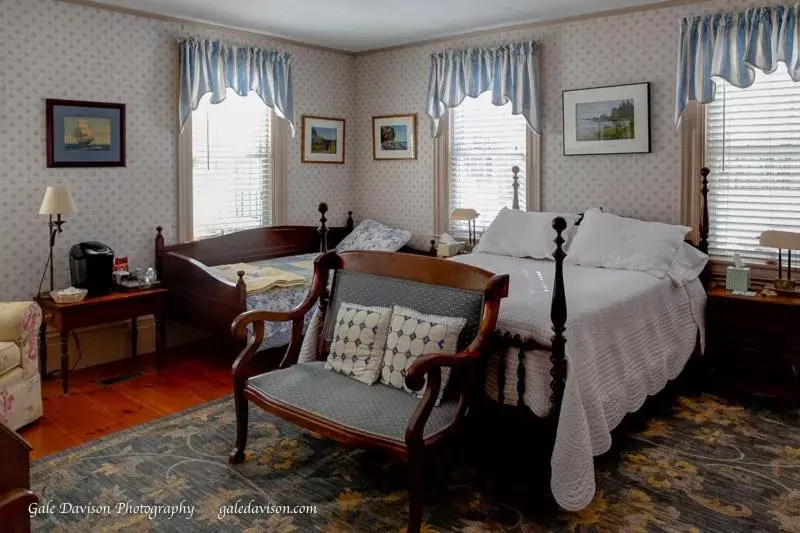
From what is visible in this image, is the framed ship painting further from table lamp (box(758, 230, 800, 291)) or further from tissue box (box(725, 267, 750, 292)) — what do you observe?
table lamp (box(758, 230, 800, 291))

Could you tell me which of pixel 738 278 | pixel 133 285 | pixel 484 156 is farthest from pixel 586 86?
pixel 133 285

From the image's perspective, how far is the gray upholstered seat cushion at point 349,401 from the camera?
2.72m

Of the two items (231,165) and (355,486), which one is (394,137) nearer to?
(231,165)

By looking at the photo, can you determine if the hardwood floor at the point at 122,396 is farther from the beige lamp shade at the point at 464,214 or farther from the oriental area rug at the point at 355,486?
the beige lamp shade at the point at 464,214

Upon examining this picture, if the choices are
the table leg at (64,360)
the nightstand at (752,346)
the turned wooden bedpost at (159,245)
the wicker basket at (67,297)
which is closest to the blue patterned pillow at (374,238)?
the turned wooden bedpost at (159,245)

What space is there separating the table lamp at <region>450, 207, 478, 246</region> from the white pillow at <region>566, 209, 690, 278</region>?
112cm

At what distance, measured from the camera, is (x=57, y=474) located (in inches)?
125

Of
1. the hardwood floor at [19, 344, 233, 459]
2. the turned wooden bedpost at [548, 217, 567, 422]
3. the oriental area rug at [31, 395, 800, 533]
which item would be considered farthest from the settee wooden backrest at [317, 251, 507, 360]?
the hardwood floor at [19, 344, 233, 459]

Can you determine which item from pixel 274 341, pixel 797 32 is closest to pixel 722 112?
pixel 797 32

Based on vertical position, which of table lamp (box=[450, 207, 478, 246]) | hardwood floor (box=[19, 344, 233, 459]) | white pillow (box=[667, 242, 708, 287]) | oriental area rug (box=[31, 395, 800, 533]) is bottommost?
oriental area rug (box=[31, 395, 800, 533])

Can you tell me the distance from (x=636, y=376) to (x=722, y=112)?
224 centimetres

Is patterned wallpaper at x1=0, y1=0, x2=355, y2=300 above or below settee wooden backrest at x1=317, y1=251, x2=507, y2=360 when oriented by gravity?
above

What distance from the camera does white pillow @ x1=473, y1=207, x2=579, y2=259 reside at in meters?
4.82

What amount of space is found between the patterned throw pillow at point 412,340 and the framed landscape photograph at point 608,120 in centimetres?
271
